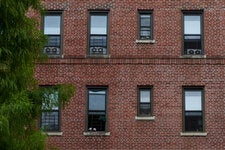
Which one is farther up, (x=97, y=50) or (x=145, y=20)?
(x=145, y=20)

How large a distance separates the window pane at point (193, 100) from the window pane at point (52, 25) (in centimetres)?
609

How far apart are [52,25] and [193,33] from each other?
598 cm

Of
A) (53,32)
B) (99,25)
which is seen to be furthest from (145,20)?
(53,32)

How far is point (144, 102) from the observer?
82.0ft

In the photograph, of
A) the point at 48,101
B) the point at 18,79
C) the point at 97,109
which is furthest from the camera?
the point at 97,109

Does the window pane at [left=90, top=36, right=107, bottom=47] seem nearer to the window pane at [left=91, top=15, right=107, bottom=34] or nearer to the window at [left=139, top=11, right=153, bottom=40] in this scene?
the window pane at [left=91, top=15, right=107, bottom=34]

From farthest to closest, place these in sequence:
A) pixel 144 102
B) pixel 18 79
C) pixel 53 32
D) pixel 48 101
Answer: pixel 53 32, pixel 144 102, pixel 48 101, pixel 18 79

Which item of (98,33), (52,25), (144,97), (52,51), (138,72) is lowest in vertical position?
(144,97)

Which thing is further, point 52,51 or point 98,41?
point 98,41

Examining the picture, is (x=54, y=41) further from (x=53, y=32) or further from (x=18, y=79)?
(x=18, y=79)

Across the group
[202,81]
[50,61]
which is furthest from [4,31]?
[202,81]

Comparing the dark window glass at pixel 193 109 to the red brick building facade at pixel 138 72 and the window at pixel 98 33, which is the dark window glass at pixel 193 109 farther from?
the window at pixel 98 33

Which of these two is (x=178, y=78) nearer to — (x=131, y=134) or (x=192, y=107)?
(x=192, y=107)

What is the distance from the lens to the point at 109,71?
25.2 meters
